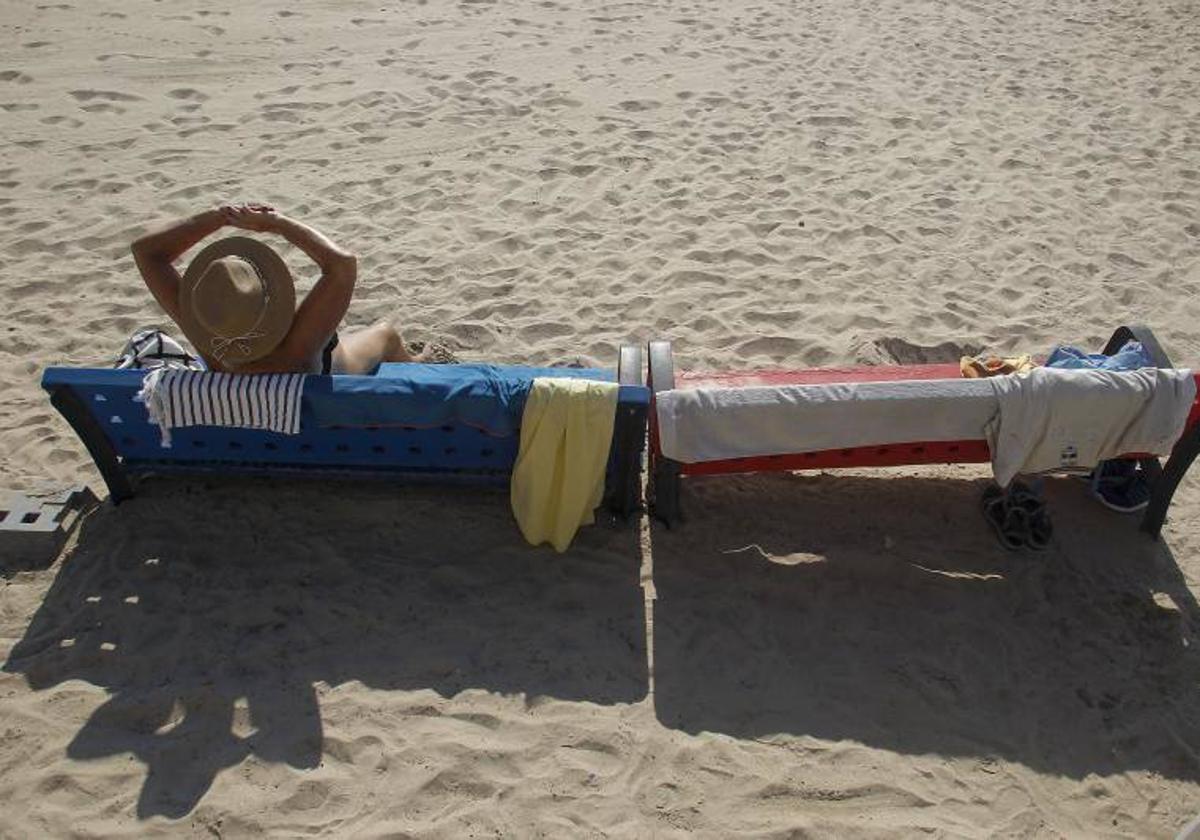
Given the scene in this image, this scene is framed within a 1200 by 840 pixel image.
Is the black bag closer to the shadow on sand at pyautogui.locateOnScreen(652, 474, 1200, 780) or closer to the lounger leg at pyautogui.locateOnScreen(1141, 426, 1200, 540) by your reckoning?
the shadow on sand at pyautogui.locateOnScreen(652, 474, 1200, 780)

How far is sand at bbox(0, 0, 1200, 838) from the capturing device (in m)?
3.08

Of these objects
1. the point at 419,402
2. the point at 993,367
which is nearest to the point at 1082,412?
the point at 993,367

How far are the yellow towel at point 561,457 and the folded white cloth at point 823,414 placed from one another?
24 cm

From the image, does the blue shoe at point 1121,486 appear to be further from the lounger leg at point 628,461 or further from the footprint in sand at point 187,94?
the footprint in sand at point 187,94

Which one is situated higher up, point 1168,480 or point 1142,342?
point 1142,342

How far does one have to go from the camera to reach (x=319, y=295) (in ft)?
12.0

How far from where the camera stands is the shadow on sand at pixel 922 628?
3.27m

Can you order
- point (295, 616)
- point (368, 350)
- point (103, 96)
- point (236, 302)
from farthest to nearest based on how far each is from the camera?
point (103, 96) → point (368, 350) → point (295, 616) → point (236, 302)

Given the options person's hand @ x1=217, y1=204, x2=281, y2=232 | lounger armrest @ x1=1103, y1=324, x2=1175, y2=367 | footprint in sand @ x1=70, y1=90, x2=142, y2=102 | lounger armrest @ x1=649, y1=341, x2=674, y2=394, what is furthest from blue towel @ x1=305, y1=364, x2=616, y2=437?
footprint in sand @ x1=70, y1=90, x2=142, y2=102

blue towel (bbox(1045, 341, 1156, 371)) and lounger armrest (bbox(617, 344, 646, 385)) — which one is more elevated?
blue towel (bbox(1045, 341, 1156, 371))

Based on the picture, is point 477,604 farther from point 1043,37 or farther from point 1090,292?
point 1043,37

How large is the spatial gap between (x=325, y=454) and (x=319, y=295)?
63 centimetres

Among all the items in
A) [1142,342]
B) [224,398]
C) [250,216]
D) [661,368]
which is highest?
[250,216]

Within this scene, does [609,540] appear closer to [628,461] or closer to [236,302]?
[628,461]
